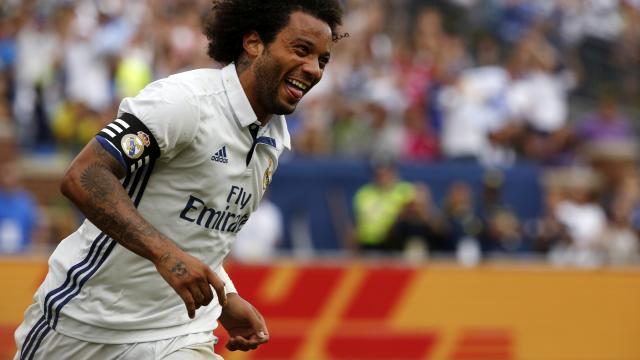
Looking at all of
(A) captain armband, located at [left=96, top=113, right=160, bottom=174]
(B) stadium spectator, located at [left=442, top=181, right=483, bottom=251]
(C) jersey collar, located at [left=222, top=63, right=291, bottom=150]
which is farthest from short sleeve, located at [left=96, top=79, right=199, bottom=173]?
(B) stadium spectator, located at [left=442, top=181, right=483, bottom=251]

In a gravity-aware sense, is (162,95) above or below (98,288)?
above

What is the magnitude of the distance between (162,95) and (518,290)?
859 centimetres

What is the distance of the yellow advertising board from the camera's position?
39.8 feet

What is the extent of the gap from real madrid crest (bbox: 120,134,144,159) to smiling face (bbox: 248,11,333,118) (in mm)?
636

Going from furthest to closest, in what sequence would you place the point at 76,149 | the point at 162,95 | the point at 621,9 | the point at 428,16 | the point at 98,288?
the point at 621,9, the point at 428,16, the point at 76,149, the point at 98,288, the point at 162,95

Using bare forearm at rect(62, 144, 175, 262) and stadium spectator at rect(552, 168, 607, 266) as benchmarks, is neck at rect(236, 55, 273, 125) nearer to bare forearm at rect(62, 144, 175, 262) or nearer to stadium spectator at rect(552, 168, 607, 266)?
bare forearm at rect(62, 144, 175, 262)

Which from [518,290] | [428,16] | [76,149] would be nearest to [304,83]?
[518,290]

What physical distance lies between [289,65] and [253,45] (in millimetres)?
227

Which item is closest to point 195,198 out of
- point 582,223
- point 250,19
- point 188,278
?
point 188,278

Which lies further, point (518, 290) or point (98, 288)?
point (518, 290)

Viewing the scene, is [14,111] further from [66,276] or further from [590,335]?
[66,276]

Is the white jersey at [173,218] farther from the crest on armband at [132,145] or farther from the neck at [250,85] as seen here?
the crest on armband at [132,145]

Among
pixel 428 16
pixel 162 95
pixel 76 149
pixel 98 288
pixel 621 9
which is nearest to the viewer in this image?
pixel 162 95

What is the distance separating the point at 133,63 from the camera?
45.8 ft
